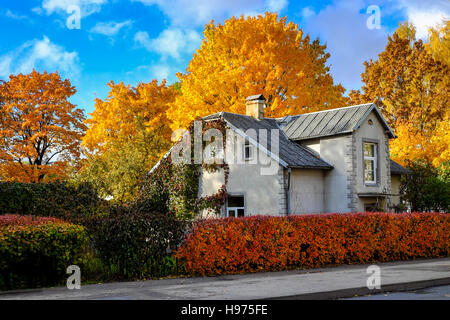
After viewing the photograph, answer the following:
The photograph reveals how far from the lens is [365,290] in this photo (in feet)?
35.3

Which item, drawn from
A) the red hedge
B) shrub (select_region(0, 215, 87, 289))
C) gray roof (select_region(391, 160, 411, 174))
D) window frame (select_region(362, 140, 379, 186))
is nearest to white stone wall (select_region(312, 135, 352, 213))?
window frame (select_region(362, 140, 379, 186))

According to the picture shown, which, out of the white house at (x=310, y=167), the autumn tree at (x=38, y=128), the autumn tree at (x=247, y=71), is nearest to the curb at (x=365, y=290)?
the white house at (x=310, y=167)

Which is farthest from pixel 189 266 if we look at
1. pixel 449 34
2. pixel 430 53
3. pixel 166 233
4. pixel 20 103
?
pixel 449 34

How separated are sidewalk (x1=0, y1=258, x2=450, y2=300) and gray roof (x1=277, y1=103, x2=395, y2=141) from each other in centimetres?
1033

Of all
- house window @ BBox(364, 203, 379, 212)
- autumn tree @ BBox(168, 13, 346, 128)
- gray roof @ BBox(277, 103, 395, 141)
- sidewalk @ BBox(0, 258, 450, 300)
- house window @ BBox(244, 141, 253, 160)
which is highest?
autumn tree @ BBox(168, 13, 346, 128)

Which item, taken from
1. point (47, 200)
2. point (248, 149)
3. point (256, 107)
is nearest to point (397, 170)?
point (256, 107)

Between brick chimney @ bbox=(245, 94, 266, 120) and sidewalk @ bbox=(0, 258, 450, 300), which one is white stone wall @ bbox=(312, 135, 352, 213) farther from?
sidewalk @ bbox=(0, 258, 450, 300)

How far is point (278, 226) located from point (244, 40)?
1818cm

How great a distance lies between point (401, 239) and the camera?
18359 mm

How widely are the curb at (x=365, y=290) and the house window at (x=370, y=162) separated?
12.2 meters

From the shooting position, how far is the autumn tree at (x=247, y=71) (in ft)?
96.7

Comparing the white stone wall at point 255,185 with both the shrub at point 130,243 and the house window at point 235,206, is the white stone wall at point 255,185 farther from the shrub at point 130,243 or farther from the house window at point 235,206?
the shrub at point 130,243

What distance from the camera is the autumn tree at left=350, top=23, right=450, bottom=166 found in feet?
133

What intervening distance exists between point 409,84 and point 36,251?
3810 centimetres
